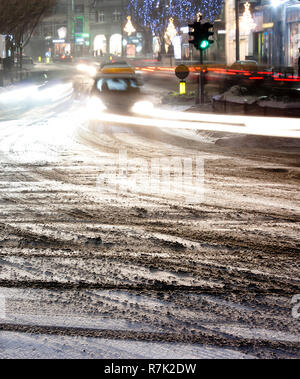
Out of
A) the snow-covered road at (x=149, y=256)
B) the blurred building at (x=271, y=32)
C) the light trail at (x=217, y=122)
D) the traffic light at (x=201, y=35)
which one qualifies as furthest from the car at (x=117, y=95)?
the blurred building at (x=271, y=32)

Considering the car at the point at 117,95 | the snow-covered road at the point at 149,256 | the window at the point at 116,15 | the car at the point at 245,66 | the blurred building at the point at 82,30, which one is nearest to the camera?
the snow-covered road at the point at 149,256

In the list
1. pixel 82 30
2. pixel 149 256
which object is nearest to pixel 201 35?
pixel 149 256

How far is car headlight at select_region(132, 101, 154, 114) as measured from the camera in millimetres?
23539

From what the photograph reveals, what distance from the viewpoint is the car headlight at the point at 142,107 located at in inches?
927

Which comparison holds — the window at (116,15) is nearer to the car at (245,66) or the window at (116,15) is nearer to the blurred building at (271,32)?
the blurred building at (271,32)

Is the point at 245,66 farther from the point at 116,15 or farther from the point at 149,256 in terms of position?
the point at 116,15

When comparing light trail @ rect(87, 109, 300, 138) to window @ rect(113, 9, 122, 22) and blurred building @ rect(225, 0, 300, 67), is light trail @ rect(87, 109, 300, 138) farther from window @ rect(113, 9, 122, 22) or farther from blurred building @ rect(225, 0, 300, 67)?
window @ rect(113, 9, 122, 22)

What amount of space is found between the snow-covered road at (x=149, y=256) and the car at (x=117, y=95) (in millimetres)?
12370

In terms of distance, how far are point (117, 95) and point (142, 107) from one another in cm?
189

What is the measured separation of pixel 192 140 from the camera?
15352mm

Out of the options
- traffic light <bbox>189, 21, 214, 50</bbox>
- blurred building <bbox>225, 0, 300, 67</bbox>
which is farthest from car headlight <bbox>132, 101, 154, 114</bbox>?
blurred building <bbox>225, 0, 300, 67</bbox>

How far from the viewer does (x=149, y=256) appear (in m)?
5.98
